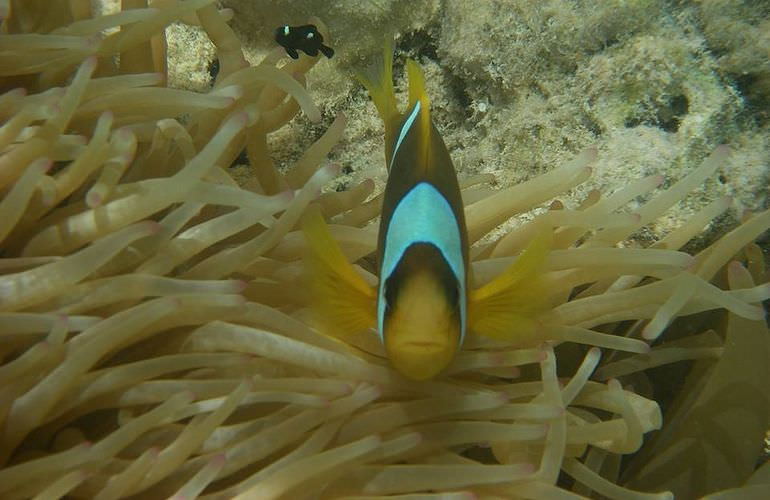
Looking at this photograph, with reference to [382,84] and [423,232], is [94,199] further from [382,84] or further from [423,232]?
[382,84]

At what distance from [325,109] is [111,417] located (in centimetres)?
97

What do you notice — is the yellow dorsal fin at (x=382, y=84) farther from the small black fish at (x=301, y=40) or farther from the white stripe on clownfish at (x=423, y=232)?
the white stripe on clownfish at (x=423, y=232)

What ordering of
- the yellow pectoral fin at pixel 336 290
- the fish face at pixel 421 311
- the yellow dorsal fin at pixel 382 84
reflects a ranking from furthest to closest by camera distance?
1. the yellow dorsal fin at pixel 382 84
2. the yellow pectoral fin at pixel 336 290
3. the fish face at pixel 421 311

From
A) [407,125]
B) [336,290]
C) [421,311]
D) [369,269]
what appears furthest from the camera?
[369,269]

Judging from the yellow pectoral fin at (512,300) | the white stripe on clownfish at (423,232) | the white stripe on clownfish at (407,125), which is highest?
the white stripe on clownfish at (407,125)

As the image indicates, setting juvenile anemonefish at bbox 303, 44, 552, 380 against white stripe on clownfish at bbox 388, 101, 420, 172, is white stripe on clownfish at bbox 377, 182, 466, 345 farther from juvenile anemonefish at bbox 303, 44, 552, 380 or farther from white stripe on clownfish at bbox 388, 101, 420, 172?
white stripe on clownfish at bbox 388, 101, 420, 172

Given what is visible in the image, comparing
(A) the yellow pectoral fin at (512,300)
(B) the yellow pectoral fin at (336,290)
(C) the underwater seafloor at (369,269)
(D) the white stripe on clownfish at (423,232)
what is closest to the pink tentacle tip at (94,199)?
(C) the underwater seafloor at (369,269)

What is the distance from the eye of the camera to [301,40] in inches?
50.9

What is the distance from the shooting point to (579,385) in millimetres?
985

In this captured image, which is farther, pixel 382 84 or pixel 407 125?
pixel 382 84

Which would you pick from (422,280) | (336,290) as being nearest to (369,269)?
(336,290)

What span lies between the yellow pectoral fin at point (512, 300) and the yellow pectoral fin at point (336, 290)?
0.50ft

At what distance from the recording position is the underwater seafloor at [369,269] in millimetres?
843

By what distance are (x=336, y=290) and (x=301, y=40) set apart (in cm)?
59
